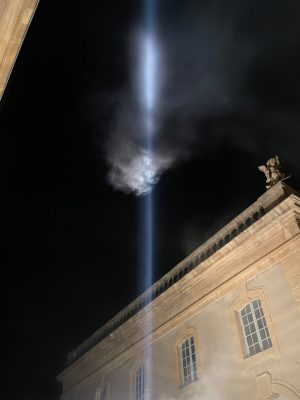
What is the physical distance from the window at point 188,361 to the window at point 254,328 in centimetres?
258

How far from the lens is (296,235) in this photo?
39.8 feet

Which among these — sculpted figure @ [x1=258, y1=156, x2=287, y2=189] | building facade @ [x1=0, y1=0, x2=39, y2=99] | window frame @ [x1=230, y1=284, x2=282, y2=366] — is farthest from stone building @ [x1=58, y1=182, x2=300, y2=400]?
building facade @ [x1=0, y1=0, x2=39, y2=99]

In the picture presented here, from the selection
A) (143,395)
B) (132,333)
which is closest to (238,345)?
(143,395)

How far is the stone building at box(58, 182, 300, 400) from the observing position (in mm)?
11555

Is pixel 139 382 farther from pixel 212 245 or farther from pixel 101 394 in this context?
pixel 212 245

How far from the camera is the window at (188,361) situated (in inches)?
560

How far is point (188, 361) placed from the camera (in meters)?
14.7

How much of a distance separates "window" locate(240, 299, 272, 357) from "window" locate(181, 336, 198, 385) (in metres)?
2.58

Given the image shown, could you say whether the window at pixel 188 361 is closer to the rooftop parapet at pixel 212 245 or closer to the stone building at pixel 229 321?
the stone building at pixel 229 321

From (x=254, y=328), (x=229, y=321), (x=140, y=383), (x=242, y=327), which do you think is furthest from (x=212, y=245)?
(x=140, y=383)

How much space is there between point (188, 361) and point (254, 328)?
3412mm

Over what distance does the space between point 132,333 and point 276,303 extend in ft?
27.3

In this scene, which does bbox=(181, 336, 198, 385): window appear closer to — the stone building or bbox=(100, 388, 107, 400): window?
the stone building

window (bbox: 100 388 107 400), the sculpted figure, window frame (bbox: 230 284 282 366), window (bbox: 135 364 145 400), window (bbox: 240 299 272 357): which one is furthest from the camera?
window (bbox: 100 388 107 400)
